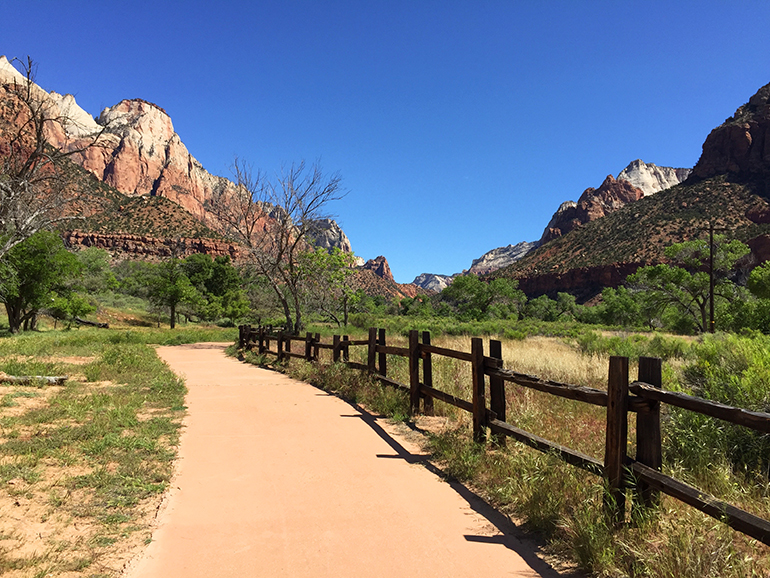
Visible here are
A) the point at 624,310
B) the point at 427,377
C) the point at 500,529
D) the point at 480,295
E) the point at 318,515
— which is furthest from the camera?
the point at 480,295

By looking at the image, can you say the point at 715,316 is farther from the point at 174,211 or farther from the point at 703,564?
the point at 174,211

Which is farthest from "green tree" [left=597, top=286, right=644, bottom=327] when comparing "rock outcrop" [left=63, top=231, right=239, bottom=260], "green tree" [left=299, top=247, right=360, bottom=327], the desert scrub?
"rock outcrop" [left=63, top=231, right=239, bottom=260]

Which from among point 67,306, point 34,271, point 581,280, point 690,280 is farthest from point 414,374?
point 581,280

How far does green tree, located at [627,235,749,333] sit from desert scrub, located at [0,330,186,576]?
33.9m

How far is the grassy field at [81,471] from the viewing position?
317cm

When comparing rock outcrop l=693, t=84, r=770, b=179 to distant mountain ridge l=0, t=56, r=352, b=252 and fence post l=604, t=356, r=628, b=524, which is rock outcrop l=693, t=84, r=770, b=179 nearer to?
distant mountain ridge l=0, t=56, r=352, b=252

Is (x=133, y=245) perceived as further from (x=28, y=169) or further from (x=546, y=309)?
(x=28, y=169)

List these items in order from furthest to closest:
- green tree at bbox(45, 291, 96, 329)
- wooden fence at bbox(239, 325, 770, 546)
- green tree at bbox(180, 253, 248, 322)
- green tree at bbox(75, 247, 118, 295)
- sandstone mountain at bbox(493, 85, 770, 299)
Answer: sandstone mountain at bbox(493, 85, 770, 299)
green tree at bbox(180, 253, 248, 322)
green tree at bbox(75, 247, 118, 295)
green tree at bbox(45, 291, 96, 329)
wooden fence at bbox(239, 325, 770, 546)

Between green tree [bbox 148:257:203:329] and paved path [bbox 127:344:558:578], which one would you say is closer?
paved path [bbox 127:344:558:578]

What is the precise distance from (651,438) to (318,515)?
2.88 metres

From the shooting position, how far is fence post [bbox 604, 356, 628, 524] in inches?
137

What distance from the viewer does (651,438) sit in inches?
135

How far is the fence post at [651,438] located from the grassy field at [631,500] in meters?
0.12

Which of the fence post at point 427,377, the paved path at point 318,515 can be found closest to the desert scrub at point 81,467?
the paved path at point 318,515
